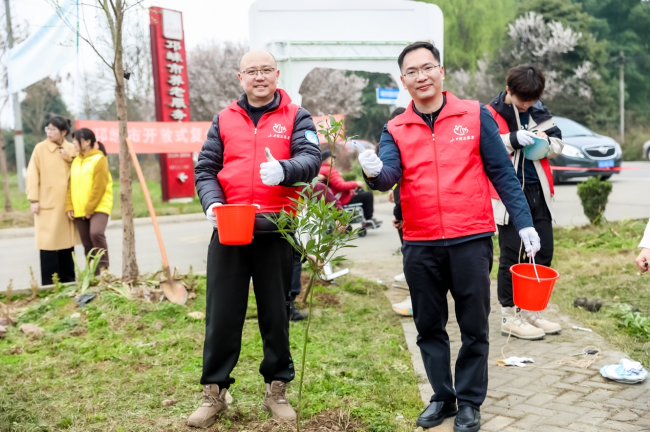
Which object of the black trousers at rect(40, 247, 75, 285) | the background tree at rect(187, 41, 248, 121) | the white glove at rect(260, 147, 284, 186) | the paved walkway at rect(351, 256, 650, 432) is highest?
the background tree at rect(187, 41, 248, 121)

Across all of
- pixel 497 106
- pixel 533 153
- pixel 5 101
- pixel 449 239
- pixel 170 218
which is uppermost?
pixel 5 101

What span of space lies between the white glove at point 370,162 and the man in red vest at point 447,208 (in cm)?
9

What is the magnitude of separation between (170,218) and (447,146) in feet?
39.6

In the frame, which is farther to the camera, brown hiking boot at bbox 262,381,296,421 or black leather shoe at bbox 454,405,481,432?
brown hiking boot at bbox 262,381,296,421

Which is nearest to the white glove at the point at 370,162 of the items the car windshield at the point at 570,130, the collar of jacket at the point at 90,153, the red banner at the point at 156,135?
the collar of jacket at the point at 90,153

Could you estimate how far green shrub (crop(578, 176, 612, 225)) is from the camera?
9039mm

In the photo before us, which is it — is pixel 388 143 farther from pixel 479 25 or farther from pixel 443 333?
pixel 479 25

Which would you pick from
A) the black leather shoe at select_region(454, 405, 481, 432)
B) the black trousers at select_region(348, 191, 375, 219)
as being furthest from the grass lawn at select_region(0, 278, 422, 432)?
the black trousers at select_region(348, 191, 375, 219)

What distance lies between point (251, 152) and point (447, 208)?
1.00m

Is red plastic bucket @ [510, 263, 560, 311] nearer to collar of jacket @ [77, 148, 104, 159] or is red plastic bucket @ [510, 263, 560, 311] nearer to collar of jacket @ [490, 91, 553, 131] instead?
Result: collar of jacket @ [490, 91, 553, 131]

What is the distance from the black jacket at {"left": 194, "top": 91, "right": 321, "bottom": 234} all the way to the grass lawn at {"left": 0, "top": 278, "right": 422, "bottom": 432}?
42.5 inches

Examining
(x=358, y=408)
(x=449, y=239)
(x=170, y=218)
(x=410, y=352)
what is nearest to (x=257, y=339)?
(x=410, y=352)

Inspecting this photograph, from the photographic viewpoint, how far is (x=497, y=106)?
15.0 feet

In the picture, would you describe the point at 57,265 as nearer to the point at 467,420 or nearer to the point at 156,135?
the point at 467,420
